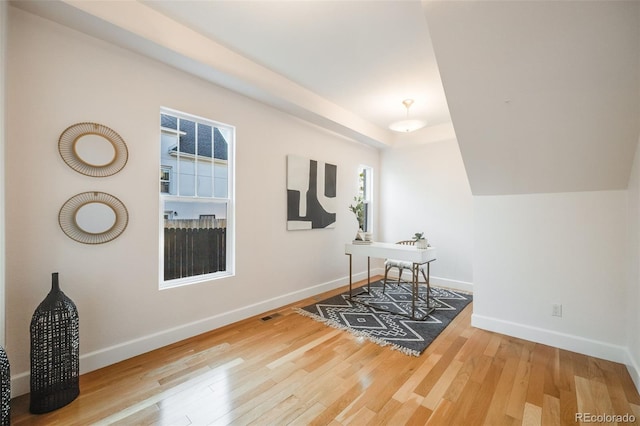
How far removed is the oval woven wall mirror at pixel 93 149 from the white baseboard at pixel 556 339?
3770 millimetres

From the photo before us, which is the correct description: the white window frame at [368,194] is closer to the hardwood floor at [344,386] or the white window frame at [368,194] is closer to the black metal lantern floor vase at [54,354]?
the hardwood floor at [344,386]

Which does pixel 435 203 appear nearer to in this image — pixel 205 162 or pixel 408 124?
pixel 408 124

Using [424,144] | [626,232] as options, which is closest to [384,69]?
[424,144]

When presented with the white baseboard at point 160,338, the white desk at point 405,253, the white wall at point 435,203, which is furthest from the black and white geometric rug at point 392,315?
the white wall at point 435,203

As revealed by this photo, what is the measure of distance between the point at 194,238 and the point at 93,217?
890mm

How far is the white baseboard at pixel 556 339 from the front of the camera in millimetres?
2296

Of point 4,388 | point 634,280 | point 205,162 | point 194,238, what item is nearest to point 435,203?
point 634,280

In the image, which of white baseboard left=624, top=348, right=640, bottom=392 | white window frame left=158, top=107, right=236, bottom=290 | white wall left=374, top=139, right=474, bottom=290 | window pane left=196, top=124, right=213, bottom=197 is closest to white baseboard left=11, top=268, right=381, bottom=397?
white window frame left=158, top=107, right=236, bottom=290

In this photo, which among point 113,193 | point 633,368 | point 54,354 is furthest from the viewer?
point 113,193

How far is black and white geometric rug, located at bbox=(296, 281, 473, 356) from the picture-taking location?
2680 mm

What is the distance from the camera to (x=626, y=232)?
2.29 meters

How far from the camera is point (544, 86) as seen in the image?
192cm

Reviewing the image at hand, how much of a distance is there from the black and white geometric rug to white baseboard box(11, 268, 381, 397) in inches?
15.0

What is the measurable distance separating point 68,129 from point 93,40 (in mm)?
741
